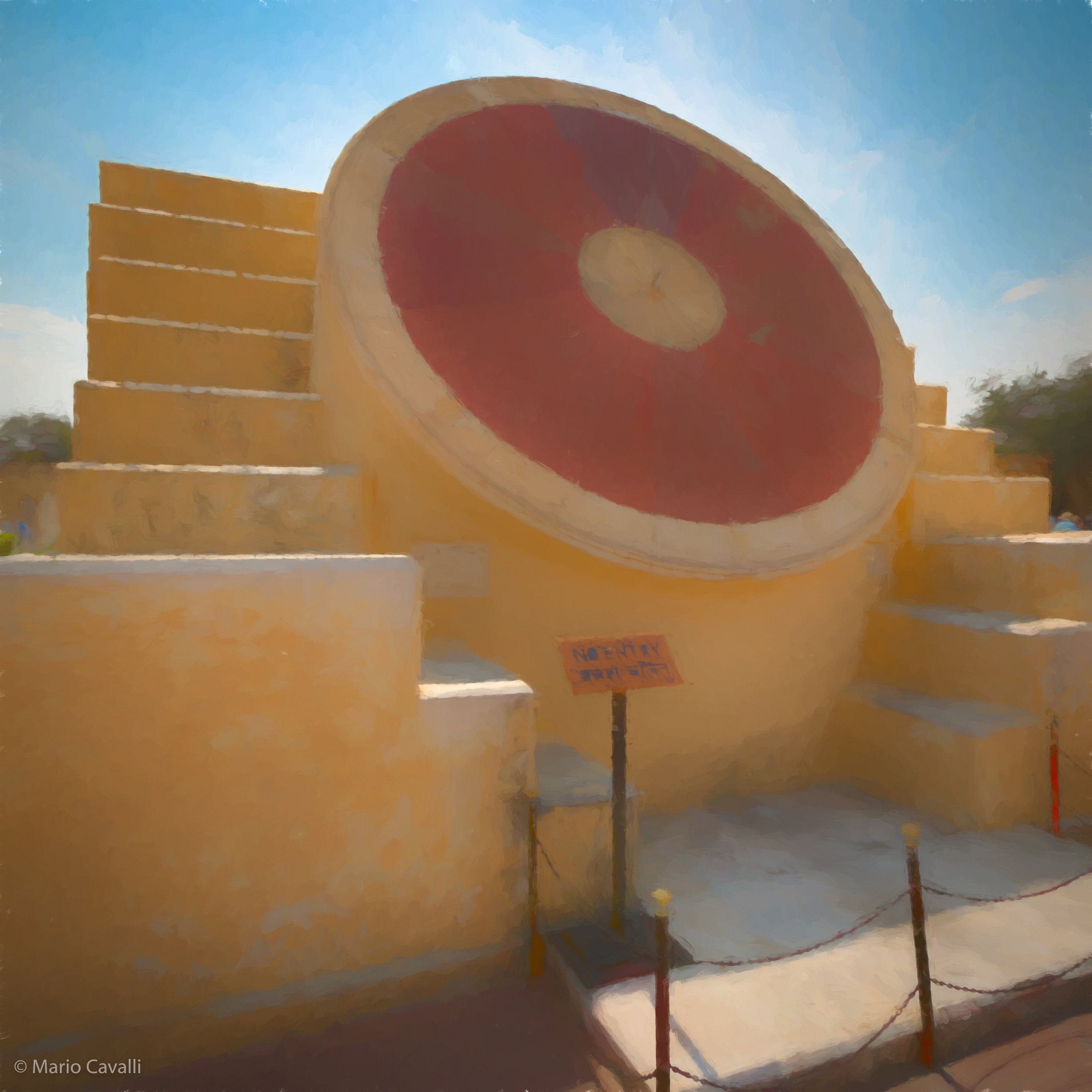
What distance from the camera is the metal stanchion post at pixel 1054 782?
3.83 metres

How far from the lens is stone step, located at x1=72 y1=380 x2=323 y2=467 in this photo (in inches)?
134

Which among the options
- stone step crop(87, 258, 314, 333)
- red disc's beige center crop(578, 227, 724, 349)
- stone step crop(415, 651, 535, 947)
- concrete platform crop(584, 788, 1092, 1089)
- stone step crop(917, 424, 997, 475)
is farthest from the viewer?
stone step crop(917, 424, 997, 475)

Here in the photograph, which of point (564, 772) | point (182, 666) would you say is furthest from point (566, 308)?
point (182, 666)

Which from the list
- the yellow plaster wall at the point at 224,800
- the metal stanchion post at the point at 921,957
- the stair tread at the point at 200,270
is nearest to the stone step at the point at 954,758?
the metal stanchion post at the point at 921,957

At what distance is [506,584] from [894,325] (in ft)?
13.1

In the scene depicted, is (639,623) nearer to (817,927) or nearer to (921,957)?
(817,927)

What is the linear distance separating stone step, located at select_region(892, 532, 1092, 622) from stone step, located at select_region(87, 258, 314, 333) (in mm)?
4636

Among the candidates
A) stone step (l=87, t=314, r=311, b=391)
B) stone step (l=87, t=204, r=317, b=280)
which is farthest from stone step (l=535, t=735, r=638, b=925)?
stone step (l=87, t=204, r=317, b=280)

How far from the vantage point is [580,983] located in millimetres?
2445

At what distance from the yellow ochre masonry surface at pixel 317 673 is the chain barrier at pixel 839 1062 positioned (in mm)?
875

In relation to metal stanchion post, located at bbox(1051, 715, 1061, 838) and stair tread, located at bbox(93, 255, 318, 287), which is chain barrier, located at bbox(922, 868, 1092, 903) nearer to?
metal stanchion post, located at bbox(1051, 715, 1061, 838)

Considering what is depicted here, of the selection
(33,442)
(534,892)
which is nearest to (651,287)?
(534,892)

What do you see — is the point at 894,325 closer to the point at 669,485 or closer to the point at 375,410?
the point at 669,485

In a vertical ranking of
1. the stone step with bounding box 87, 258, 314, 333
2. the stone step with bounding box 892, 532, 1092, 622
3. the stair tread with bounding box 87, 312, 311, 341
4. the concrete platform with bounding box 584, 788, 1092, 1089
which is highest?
the stone step with bounding box 87, 258, 314, 333
